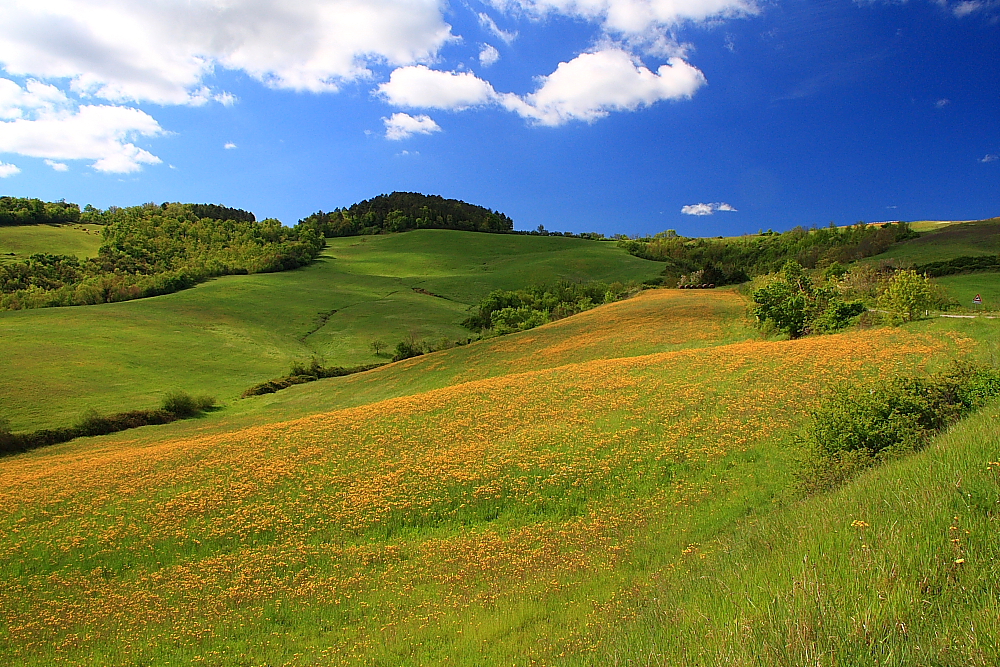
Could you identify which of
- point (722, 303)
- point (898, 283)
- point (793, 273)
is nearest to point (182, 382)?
point (722, 303)

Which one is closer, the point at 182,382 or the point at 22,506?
the point at 22,506

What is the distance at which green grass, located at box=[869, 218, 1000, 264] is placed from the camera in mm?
78250

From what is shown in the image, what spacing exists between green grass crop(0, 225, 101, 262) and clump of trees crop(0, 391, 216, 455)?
428 ft

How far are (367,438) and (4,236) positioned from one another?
197 meters

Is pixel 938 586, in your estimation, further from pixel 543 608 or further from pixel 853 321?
pixel 853 321

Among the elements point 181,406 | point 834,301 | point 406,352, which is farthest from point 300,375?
point 834,301

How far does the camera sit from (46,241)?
165875mm

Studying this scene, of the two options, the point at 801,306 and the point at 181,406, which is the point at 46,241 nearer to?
the point at 181,406

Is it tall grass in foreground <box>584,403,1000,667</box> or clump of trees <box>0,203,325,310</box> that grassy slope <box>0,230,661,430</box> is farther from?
tall grass in foreground <box>584,403,1000,667</box>

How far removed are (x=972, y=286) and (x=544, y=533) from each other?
68.9 metres

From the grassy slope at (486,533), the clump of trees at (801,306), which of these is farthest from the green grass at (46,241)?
the clump of trees at (801,306)

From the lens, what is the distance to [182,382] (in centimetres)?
6794

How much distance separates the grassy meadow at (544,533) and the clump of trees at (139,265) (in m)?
107

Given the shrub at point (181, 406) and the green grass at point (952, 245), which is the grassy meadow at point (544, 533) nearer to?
the shrub at point (181, 406)
